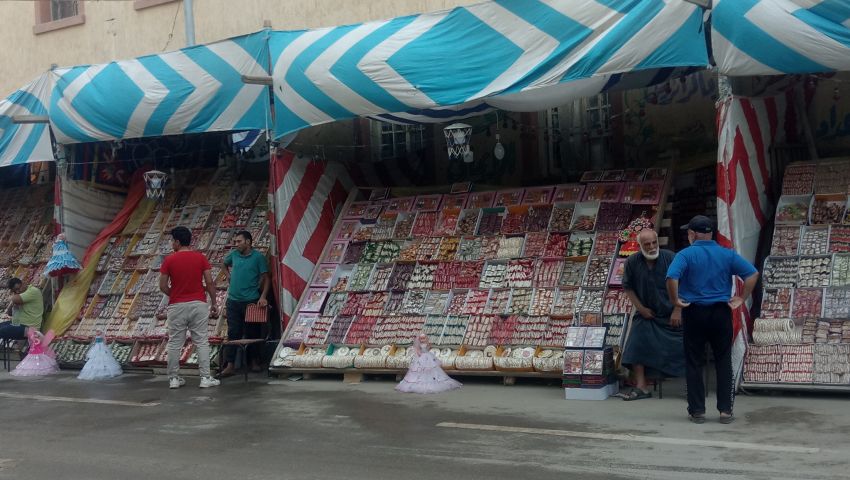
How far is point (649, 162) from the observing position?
38.7 ft

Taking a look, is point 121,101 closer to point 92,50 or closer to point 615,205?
point 92,50

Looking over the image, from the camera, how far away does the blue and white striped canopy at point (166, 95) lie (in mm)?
11487

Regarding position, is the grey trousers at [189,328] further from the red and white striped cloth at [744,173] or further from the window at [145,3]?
the window at [145,3]

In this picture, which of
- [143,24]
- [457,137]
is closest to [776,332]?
[457,137]

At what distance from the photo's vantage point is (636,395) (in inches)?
338

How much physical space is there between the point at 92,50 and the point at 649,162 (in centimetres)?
997

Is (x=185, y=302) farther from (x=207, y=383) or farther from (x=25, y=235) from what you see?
(x=25, y=235)

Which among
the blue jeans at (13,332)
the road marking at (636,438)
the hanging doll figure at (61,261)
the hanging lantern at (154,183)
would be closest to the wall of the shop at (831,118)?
the road marking at (636,438)

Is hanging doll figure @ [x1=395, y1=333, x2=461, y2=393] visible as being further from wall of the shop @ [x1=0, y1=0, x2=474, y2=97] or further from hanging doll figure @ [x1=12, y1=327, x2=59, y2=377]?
hanging doll figure @ [x1=12, y1=327, x2=59, y2=377]

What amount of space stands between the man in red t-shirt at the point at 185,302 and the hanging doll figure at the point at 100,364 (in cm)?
161

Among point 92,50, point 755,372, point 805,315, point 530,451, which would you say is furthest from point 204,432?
point 92,50

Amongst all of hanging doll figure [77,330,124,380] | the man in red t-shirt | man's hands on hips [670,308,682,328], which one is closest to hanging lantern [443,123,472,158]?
the man in red t-shirt

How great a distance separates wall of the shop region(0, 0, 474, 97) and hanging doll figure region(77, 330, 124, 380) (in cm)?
535

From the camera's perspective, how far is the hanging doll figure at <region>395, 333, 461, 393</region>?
948 cm
